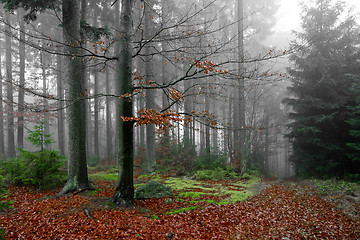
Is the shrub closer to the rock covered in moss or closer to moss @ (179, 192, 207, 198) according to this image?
the rock covered in moss

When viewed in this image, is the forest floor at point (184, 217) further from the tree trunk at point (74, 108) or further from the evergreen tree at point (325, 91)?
the evergreen tree at point (325, 91)

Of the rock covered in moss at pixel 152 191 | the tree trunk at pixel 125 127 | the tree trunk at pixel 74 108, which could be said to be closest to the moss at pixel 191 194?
the rock covered in moss at pixel 152 191

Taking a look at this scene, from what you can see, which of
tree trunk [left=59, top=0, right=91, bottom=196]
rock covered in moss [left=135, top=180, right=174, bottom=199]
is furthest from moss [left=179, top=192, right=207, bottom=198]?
tree trunk [left=59, top=0, right=91, bottom=196]

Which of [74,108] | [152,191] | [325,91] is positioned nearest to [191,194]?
[152,191]

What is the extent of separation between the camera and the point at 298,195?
838cm

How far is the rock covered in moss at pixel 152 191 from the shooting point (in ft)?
23.5

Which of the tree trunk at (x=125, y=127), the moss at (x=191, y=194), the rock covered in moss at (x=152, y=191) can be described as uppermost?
the tree trunk at (x=125, y=127)

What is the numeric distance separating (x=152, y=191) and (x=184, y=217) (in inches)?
81.7

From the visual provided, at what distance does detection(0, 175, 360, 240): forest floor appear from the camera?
4.43 m

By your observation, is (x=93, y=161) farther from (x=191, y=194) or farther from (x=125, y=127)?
(x=125, y=127)

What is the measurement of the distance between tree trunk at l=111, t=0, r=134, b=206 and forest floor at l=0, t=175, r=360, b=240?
16.7 inches

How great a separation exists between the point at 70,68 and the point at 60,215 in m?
4.71

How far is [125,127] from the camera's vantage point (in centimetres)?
583

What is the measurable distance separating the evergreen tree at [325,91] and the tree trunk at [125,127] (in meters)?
9.03
